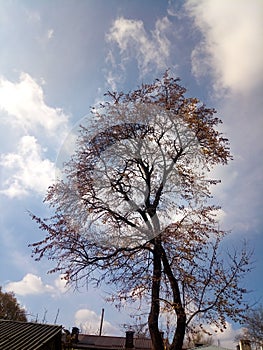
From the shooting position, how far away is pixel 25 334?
37.7 feet

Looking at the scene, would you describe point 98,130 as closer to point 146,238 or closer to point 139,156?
point 139,156

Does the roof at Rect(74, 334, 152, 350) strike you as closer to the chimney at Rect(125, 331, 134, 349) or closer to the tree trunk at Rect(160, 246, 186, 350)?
the chimney at Rect(125, 331, 134, 349)

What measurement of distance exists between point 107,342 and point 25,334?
19.6 m

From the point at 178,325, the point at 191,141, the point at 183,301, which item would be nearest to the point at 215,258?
the point at 183,301

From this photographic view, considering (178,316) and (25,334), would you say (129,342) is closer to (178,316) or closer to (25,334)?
(25,334)

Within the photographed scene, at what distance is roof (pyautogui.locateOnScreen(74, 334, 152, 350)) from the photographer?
1042 inches

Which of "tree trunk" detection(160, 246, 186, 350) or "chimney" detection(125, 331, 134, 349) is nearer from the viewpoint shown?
"tree trunk" detection(160, 246, 186, 350)

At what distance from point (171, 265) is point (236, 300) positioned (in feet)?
5.98

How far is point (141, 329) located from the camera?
27.2 ft

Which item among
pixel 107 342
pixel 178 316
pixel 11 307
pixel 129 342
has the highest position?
pixel 11 307

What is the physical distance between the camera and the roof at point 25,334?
1051 cm

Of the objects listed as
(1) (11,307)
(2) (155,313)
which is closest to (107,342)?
(1) (11,307)

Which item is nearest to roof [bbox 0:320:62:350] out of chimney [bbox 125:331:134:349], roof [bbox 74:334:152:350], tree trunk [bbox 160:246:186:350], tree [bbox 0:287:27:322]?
tree trunk [bbox 160:246:186:350]

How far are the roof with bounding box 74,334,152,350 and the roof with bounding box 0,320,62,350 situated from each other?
15.1m
